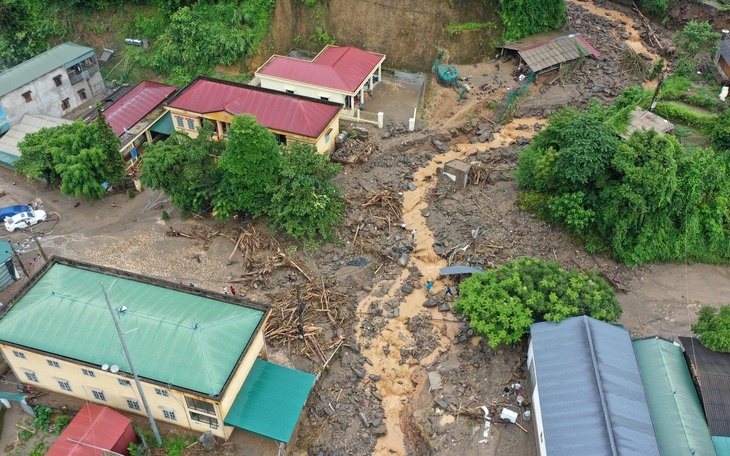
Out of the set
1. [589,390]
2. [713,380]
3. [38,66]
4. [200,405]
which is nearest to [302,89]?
[38,66]

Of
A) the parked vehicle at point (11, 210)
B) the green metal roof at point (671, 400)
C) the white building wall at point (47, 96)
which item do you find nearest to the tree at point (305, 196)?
the parked vehicle at point (11, 210)

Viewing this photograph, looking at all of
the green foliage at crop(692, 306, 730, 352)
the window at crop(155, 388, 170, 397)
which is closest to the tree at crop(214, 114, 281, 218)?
the window at crop(155, 388, 170, 397)

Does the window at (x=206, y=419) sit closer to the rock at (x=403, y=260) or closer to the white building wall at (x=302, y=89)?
the rock at (x=403, y=260)

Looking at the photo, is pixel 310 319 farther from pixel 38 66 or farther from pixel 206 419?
pixel 38 66

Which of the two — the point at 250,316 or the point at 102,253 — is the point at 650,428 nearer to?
the point at 250,316

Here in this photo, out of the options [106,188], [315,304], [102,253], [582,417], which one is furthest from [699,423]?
[106,188]

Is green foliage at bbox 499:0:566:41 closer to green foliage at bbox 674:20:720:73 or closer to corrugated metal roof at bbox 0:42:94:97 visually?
green foliage at bbox 674:20:720:73
